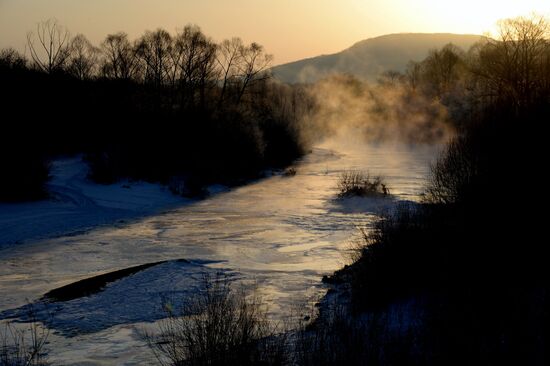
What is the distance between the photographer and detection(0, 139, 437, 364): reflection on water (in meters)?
10.6

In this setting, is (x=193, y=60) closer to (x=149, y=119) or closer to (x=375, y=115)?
(x=149, y=119)

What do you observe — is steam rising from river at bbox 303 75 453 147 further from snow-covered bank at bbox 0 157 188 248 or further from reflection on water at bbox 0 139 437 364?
reflection on water at bbox 0 139 437 364

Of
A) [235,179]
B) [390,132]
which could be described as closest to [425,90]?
[390,132]

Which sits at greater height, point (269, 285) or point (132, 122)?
point (132, 122)

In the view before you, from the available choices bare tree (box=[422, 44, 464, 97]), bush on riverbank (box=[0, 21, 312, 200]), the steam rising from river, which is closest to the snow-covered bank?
bush on riverbank (box=[0, 21, 312, 200])

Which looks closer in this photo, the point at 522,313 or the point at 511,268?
the point at 522,313

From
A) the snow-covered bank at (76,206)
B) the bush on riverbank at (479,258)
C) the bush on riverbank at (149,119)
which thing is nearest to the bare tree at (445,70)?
the bush on riverbank at (149,119)

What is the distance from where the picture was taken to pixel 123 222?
2080 centimetres

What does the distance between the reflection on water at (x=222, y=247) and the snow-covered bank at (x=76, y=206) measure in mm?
1296

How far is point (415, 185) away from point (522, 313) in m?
23.5

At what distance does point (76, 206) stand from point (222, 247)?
967cm

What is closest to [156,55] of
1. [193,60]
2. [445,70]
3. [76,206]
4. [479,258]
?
[193,60]

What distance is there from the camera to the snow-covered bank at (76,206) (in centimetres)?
1891

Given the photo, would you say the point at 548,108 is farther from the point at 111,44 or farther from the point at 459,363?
the point at 111,44
